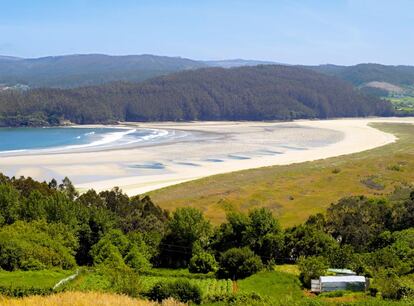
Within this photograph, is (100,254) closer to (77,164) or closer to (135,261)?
(135,261)

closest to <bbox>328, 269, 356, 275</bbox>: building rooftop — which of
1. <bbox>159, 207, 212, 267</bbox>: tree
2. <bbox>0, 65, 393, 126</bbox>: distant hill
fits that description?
<bbox>159, 207, 212, 267</bbox>: tree

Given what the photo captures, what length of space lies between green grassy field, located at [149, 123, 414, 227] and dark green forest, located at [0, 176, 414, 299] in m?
9.96

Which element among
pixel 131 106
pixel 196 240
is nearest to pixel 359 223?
pixel 196 240

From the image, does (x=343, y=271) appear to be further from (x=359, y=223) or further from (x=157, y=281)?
(x=359, y=223)

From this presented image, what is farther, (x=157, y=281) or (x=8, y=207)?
(x=8, y=207)

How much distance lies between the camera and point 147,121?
576 feet

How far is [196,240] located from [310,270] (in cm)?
900

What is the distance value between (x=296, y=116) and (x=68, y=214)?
534ft

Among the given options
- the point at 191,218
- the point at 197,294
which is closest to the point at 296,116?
the point at 191,218

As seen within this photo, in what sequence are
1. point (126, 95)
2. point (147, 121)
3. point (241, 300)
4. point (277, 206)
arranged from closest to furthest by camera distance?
point (241, 300), point (277, 206), point (147, 121), point (126, 95)

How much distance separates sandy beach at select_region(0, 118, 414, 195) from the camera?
220ft

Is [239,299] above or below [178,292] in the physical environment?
below

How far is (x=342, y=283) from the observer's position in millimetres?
25859

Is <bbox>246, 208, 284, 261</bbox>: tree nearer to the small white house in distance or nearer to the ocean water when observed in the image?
Answer: the small white house in distance
